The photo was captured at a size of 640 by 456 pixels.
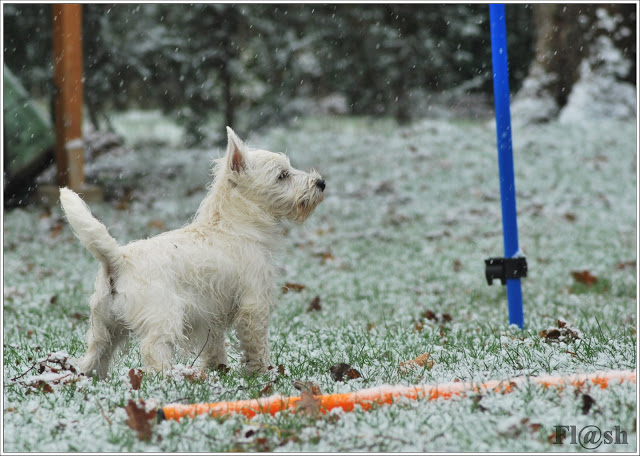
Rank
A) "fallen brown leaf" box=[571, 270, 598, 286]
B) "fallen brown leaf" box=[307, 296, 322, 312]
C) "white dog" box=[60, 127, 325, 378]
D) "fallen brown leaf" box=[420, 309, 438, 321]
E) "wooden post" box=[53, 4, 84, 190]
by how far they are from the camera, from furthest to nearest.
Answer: "wooden post" box=[53, 4, 84, 190] < "fallen brown leaf" box=[571, 270, 598, 286] < "fallen brown leaf" box=[307, 296, 322, 312] < "fallen brown leaf" box=[420, 309, 438, 321] < "white dog" box=[60, 127, 325, 378]

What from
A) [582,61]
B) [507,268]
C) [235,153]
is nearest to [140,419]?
[235,153]

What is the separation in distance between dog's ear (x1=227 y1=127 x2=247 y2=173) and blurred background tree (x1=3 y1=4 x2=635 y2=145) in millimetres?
11057

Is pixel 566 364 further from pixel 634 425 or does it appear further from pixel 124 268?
pixel 124 268

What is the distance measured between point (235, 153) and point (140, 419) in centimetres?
180

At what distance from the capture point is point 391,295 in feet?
25.8

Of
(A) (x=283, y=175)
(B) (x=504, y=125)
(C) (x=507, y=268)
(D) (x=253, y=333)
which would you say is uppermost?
(B) (x=504, y=125)

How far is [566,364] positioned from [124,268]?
2555 millimetres

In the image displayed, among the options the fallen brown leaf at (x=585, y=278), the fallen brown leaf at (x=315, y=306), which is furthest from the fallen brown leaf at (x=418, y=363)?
the fallen brown leaf at (x=585, y=278)

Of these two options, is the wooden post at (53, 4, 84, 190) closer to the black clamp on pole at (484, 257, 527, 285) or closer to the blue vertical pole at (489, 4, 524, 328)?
the blue vertical pole at (489, 4, 524, 328)

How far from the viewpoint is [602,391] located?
3426mm

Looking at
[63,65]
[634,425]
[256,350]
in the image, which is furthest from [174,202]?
[634,425]

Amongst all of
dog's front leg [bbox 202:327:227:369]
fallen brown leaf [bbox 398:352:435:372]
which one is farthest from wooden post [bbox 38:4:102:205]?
fallen brown leaf [bbox 398:352:435:372]

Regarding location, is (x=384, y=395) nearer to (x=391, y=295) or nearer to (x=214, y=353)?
(x=214, y=353)

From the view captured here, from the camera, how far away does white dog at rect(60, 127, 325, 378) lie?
155 inches
